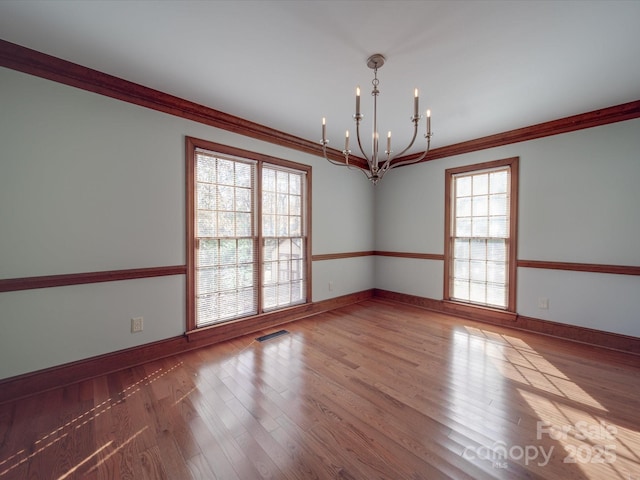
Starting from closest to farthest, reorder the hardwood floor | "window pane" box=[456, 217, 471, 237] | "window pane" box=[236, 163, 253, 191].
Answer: the hardwood floor → "window pane" box=[236, 163, 253, 191] → "window pane" box=[456, 217, 471, 237]

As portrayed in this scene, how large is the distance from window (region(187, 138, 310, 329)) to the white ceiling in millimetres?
729

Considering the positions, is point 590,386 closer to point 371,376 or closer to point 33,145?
point 371,376

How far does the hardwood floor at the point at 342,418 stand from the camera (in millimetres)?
1449

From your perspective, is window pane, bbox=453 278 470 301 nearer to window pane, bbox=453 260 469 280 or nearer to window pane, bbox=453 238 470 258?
window pane, bbox=453 260 469 280

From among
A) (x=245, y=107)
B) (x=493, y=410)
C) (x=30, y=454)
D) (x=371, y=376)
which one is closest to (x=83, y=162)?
(x=245, y=107)

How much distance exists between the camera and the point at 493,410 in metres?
1.90

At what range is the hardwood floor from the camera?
1.45 m

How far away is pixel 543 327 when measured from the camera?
11.0ft

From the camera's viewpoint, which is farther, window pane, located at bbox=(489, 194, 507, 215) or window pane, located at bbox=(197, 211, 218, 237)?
window pane, located at bbox=(489, 194, 507, 215)

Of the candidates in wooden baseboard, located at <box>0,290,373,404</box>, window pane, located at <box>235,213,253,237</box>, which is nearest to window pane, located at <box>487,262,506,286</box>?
wooden baseboard, located at <box>0,290,373,404</box>

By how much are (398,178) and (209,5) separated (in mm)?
3874

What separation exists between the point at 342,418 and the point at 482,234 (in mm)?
3335

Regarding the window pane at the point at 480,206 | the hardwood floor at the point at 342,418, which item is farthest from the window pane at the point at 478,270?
the hardwood floor at the point at 342,418

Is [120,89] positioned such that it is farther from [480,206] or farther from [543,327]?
[543,327]
